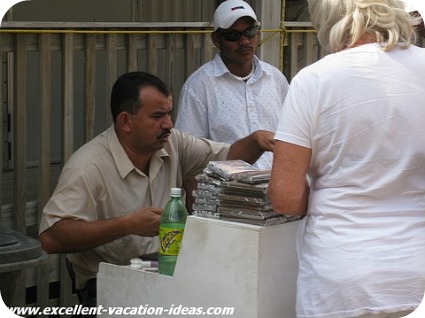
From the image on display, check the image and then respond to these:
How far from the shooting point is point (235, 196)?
2812 millimetres

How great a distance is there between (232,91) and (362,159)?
184 centimetres

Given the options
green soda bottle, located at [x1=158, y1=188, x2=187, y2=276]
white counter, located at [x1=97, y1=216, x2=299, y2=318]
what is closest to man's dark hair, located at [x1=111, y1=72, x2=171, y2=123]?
green soda bottle, located at [x1=158, y1=188, x2=187, y2=276]

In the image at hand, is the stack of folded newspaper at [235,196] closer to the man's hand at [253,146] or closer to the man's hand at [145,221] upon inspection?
the man's hand at [145,221]

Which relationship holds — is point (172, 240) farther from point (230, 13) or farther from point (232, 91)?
point (230, 13)

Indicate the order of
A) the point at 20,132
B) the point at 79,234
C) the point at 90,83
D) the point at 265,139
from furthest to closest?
1. the point at 90,83
2. the point at 20,132
3. the point at 265,139
4. the point at 79,234

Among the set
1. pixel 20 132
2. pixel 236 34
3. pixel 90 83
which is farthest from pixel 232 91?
pixel 20 132

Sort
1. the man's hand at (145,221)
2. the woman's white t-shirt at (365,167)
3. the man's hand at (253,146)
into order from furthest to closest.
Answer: the man's hand at (253,146) < the man's hand at (145,221) < the woman's white t-shirt at (365,167)

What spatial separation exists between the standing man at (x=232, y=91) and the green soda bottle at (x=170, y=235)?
1.19 meters

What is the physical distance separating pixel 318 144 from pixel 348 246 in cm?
29

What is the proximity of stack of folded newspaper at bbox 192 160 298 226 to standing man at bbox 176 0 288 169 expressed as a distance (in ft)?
4.15

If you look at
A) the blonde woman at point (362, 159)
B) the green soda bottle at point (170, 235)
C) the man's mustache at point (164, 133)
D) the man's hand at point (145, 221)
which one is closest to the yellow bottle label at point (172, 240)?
the green soda bottle at point (170, 235)

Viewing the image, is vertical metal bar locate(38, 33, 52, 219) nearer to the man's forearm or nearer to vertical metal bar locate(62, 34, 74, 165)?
vertical metal bar locate(62, 34, 74, 165)

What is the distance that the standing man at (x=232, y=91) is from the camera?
4.18 metres

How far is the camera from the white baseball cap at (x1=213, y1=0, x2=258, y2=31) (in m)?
4.24
